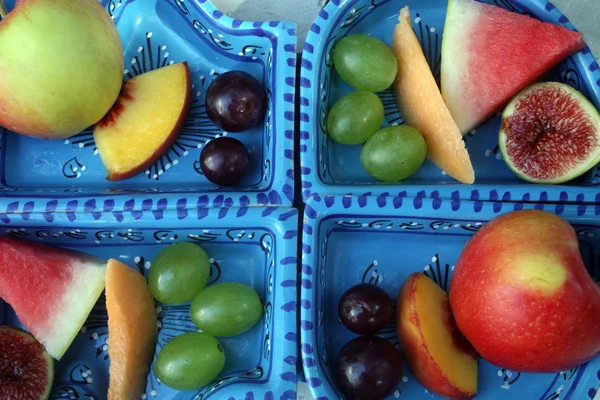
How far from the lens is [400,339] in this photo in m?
0.99

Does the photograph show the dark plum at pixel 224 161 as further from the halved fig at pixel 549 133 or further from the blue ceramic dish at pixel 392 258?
the halved fig at pixel 549 133

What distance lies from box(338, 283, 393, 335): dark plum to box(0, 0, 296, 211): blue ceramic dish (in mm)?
260

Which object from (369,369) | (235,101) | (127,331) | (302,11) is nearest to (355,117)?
(235,101)

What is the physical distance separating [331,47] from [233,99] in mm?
233

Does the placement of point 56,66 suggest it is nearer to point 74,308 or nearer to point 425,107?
Answer: point 74,308

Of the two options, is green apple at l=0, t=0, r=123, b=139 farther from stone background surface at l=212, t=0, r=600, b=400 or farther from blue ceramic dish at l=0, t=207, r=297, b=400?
stone background surface at l=212, t=0, r=600, b=400

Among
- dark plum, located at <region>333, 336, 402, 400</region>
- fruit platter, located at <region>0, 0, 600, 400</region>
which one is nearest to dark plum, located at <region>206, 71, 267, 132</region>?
fruit platter, located at <region>0, 0, 600, 400</region>

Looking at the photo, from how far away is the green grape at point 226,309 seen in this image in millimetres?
959

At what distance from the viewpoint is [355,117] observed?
40.3 inches

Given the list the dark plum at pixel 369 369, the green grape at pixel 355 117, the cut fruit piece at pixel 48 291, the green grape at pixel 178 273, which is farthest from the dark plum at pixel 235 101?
the dark plum at pixel 369 369

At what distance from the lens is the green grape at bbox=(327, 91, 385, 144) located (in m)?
1.02

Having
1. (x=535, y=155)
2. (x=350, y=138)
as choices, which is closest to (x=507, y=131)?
(x=535, y=155)

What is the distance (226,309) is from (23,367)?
1.33 ft

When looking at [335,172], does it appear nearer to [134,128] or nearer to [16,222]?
[134,128]
